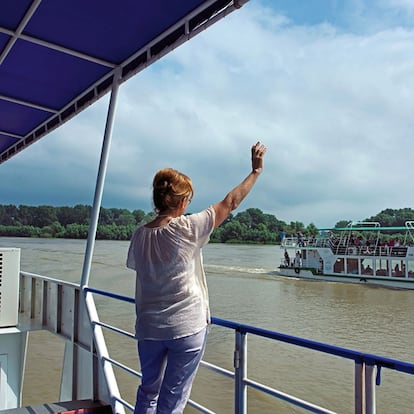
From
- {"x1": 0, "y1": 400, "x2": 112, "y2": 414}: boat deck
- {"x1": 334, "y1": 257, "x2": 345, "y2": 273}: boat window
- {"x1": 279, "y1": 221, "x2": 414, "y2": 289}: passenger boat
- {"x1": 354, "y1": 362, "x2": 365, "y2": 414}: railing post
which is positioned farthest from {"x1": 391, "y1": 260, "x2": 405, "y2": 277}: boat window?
→ {"x1": 354, "y1": 362, "x2": 365, "y2": 414}: railing post

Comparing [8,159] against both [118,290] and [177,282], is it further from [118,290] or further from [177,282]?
[118,290]

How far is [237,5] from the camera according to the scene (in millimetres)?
1629

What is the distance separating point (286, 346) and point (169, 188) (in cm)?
1013

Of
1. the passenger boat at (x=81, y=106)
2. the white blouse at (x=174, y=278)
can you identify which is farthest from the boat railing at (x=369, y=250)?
the white blouse at (x=174, y=278)

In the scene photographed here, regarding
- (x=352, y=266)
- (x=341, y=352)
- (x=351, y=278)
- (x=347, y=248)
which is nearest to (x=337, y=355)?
(x=341, y=352)

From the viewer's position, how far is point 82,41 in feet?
7.18

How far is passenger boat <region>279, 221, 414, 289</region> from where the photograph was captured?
18562 mm

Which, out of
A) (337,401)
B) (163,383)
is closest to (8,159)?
(163,383)

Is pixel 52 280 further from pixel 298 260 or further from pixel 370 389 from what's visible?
pixel 298 260

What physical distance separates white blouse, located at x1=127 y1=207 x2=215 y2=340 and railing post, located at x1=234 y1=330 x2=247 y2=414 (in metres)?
0.32

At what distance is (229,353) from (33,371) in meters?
3.84

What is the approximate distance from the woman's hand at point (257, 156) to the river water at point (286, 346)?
2942 mm

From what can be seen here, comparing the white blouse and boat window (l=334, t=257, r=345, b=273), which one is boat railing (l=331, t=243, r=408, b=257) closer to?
boat window (l=334, t=257, r=345, b=273)

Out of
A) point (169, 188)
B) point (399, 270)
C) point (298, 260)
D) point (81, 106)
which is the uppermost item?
point (81, 106)
